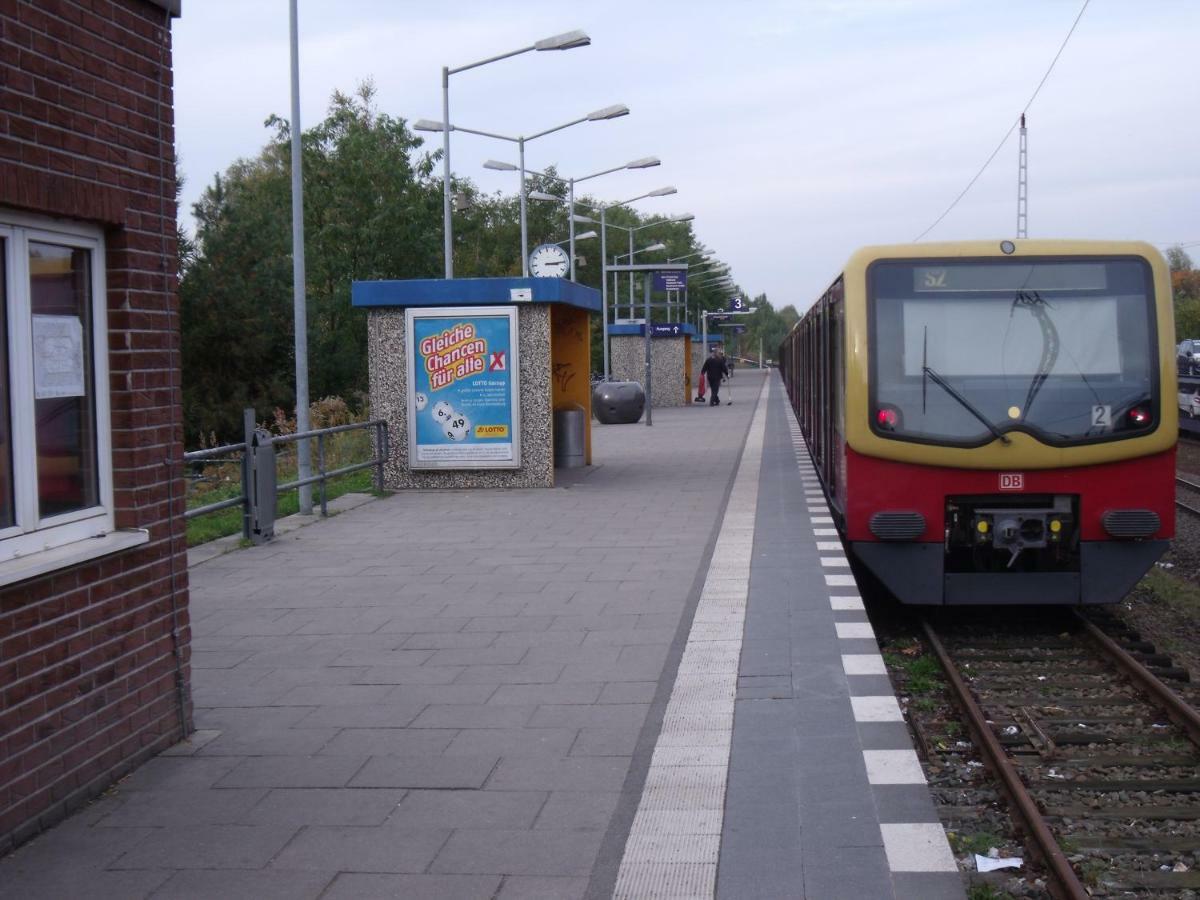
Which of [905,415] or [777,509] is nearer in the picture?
[905,415]

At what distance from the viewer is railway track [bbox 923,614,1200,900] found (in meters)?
5.25

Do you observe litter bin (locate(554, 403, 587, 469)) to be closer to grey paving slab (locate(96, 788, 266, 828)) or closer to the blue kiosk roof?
the blue kiosk roof

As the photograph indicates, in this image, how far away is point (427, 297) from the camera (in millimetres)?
17578

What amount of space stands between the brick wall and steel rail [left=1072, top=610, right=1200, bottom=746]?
478 centimetres

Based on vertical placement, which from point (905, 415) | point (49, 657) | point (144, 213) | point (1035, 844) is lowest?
point (1035, 844)

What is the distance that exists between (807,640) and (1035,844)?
9.34 feet

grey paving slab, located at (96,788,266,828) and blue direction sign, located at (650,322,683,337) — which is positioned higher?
blue direction sign, located at (650,322,683,337)

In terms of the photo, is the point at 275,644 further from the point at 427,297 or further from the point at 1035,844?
the point at 427,297

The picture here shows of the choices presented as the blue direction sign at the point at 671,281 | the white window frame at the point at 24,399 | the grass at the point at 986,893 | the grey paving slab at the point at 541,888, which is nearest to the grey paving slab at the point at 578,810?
the grey paving slab at the point at 541,888

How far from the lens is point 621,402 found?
33.0m

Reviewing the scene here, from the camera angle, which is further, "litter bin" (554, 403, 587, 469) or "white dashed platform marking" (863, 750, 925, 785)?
"litter bin" (554, 403, 587, 469)

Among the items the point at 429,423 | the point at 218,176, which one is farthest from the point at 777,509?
the point at 218,176

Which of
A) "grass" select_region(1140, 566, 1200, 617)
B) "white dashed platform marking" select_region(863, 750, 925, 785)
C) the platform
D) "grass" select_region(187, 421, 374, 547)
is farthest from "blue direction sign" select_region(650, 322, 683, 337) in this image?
"white dashed platform marking" select_region(863, 750, 925, 785)

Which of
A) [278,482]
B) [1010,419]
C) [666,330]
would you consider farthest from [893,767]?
[666,330]
